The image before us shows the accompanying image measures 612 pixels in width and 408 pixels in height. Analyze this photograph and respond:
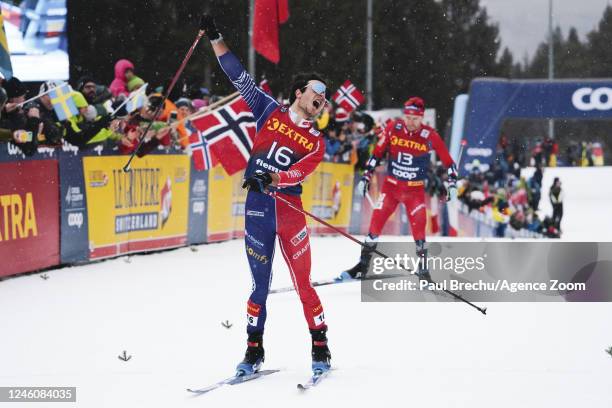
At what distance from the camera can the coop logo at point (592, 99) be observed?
30281mm

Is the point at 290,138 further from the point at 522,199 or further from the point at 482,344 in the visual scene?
the point at 522,199

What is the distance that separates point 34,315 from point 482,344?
4306 millimetres

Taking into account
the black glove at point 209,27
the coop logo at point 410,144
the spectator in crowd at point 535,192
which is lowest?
the spectator in crowd at point 535,192

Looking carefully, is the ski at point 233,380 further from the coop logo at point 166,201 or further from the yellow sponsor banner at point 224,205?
the yellow sponsor banner at point 224,205

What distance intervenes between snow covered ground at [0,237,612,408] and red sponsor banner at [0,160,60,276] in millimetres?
314

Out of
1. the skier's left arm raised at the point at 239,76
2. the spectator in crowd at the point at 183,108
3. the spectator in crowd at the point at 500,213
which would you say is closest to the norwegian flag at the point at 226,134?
the spectator in crowd at the point at 183,108

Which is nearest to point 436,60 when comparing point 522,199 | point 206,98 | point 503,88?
point 503,88

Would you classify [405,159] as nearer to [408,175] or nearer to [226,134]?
[408,175]

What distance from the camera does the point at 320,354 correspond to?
7.36 meters

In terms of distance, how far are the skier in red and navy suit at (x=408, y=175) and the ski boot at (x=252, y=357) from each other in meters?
5.06

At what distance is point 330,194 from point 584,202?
19.2m

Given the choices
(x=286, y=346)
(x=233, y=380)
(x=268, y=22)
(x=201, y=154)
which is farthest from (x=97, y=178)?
(x=233, y=380)

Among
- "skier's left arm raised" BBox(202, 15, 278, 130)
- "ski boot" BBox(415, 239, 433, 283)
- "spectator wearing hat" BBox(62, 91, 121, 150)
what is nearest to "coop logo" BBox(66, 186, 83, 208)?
"spectator wearing hat" BBox(62, 91, 121, 150)

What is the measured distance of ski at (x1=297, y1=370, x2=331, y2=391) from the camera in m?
6.86
